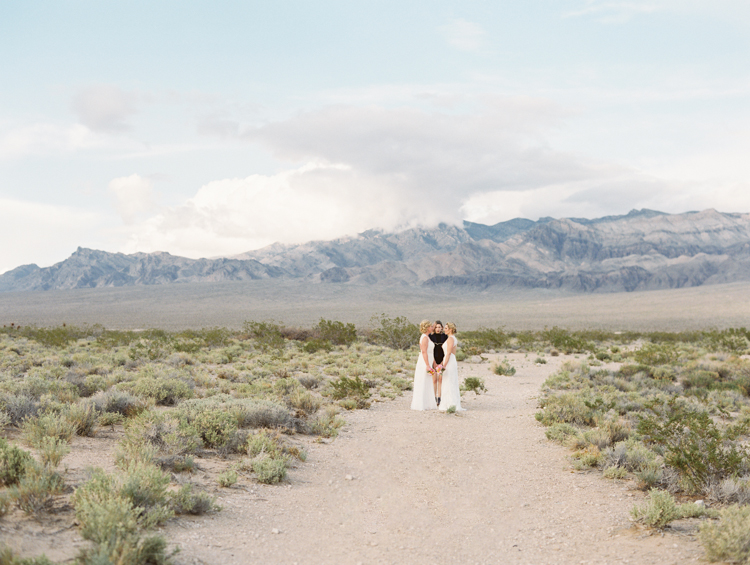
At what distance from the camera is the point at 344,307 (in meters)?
115

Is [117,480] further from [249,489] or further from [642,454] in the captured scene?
[642,454]

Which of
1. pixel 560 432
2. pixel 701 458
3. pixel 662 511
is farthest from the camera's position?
pixel 560 432

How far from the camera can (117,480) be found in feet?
16.1

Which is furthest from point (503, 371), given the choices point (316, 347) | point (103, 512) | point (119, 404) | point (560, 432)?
point (103, 512)

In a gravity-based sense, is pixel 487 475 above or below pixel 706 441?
below

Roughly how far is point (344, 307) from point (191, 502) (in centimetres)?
11021

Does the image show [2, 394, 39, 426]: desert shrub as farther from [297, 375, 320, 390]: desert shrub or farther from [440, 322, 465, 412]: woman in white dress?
[440, 322, 465, 412]: woman in white dress

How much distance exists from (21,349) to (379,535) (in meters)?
24.2

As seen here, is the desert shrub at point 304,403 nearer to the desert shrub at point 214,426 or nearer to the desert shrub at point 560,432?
the desert shrub at point 214,426

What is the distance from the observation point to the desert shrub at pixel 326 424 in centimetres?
937

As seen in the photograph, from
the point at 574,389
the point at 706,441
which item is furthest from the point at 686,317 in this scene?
the point at 706,441

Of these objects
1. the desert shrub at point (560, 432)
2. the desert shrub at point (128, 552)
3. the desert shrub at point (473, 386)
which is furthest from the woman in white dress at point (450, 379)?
the desert shrub at point (128, 552)

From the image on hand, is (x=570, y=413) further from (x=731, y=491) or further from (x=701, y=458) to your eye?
(x=731, y=491)

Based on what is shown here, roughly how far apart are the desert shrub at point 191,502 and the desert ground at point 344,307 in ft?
199
